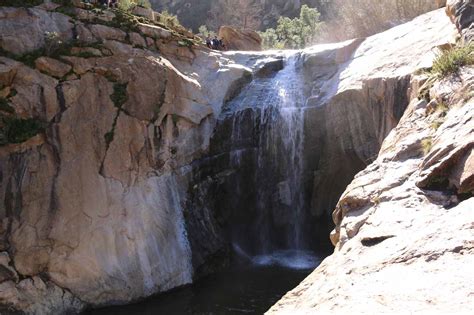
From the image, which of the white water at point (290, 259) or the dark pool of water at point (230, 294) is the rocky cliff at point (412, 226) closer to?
the dark pool of water at point (230, 294)

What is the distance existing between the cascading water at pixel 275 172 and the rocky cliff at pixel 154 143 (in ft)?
0.17

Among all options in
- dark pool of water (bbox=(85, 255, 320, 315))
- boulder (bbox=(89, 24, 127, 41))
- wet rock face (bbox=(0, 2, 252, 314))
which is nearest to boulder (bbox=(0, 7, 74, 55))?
wet rock face (bbox=(0, 2, 252, 314))

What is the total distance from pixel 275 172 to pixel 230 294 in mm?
5187

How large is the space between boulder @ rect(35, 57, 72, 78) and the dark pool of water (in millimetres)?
6952

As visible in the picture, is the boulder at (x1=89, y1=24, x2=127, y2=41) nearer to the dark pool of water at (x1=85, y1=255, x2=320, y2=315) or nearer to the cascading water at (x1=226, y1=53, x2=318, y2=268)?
the cascading water at (x1=226, y1=53, x2=318, y2=268)

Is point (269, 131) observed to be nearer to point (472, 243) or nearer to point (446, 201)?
point (446, 201)

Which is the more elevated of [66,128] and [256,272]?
[66,128]

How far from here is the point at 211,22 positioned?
196 feet

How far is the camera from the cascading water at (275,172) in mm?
16781

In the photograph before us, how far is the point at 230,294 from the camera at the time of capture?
43.7 ft

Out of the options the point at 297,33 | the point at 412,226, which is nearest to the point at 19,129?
the point at 412,226

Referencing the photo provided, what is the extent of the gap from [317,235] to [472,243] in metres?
12.6

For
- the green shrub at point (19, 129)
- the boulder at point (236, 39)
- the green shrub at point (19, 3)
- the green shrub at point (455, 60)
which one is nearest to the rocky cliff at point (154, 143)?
the green shrub at point (19, 129)

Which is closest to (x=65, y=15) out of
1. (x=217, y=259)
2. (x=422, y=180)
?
(x=217, y=259)
